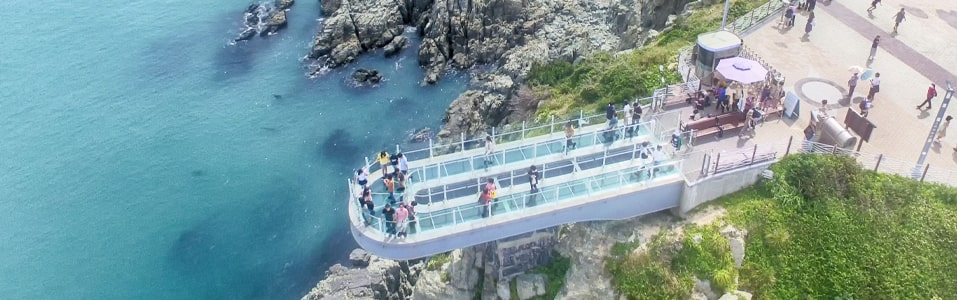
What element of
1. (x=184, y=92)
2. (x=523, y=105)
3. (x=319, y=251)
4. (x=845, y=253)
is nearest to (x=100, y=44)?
(x=184, y=92)

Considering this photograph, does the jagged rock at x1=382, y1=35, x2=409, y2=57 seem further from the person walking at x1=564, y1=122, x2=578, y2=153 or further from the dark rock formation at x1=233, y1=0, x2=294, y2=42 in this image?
the person walking at x1=564, y1=122, x2=578, y2=153

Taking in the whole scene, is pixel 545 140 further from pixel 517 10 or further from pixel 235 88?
pixel 235 88

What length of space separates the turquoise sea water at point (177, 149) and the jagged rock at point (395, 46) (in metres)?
0.67

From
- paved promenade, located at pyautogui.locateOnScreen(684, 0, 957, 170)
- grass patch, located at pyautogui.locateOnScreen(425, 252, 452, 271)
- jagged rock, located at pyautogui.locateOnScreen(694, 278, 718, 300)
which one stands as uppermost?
paved promenade, located at pyautogui.locateOnScreen(684, 0, 957, 170)

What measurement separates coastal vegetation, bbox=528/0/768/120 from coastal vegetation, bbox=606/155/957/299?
11.0m

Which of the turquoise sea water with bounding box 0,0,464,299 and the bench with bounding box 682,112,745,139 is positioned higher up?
the bench with bounding box 682,112,745,139

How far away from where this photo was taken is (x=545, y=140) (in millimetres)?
30906

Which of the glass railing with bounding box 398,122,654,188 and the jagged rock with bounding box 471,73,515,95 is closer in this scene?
the glass railing with bounding box 398,122,654,188

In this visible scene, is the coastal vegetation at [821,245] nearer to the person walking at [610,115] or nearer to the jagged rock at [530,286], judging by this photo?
the jagged rock at [530,286]

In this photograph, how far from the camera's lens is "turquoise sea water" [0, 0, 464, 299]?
4231cm

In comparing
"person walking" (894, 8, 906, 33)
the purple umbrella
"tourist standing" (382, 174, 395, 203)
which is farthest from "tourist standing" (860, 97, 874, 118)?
"tourist standing" (382, 174, 395, 203)

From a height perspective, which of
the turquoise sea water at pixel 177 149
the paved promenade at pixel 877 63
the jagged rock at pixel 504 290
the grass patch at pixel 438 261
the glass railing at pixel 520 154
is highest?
the glass railing at pixel 520 154

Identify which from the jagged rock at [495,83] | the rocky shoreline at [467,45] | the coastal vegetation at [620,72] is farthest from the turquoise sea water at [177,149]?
the coastal vegetation at [620,72]

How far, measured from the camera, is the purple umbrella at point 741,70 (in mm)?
30875
